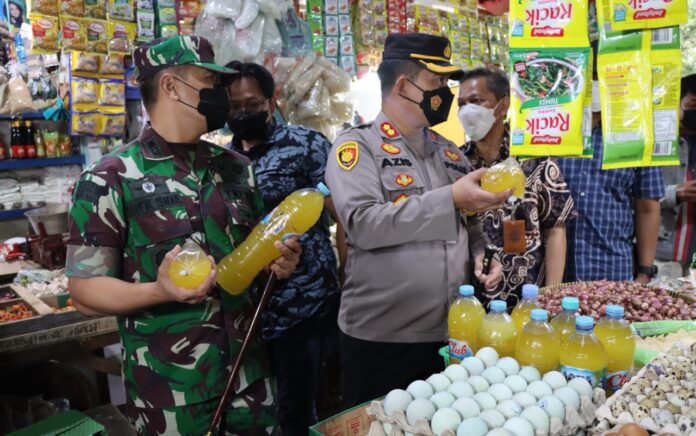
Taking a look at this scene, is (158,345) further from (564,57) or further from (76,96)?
(76,96)

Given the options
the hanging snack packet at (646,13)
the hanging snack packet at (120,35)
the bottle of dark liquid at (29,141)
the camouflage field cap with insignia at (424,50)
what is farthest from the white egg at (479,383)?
the bottle of dark liquid at (29,141)

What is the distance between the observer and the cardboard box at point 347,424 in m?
1.30

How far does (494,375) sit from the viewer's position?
4.43ft

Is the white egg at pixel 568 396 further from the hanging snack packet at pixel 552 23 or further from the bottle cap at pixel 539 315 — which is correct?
the hanging snack packet at pixel 552 23

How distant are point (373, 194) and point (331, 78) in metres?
2.24

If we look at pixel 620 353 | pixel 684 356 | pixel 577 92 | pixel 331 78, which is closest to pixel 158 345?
pixel 620 353

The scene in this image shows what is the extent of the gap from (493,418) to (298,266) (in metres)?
1.68

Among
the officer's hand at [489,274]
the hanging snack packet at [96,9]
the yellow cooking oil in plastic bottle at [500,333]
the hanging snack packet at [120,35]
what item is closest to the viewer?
the yellow cooking oil in plastic bottle at [500,333]

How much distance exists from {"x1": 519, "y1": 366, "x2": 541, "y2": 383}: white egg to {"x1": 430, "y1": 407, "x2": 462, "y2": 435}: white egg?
0.88 feet

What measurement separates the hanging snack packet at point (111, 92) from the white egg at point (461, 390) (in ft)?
14.0

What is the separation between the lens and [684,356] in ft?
4.75

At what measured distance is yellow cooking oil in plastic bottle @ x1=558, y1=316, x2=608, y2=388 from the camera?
1329mm

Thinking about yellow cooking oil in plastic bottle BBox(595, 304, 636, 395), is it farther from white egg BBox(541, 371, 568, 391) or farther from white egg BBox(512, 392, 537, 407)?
white egg BBox(512, 392, 537, 407)

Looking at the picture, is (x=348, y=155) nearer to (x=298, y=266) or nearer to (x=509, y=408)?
(x=298, y=266)
